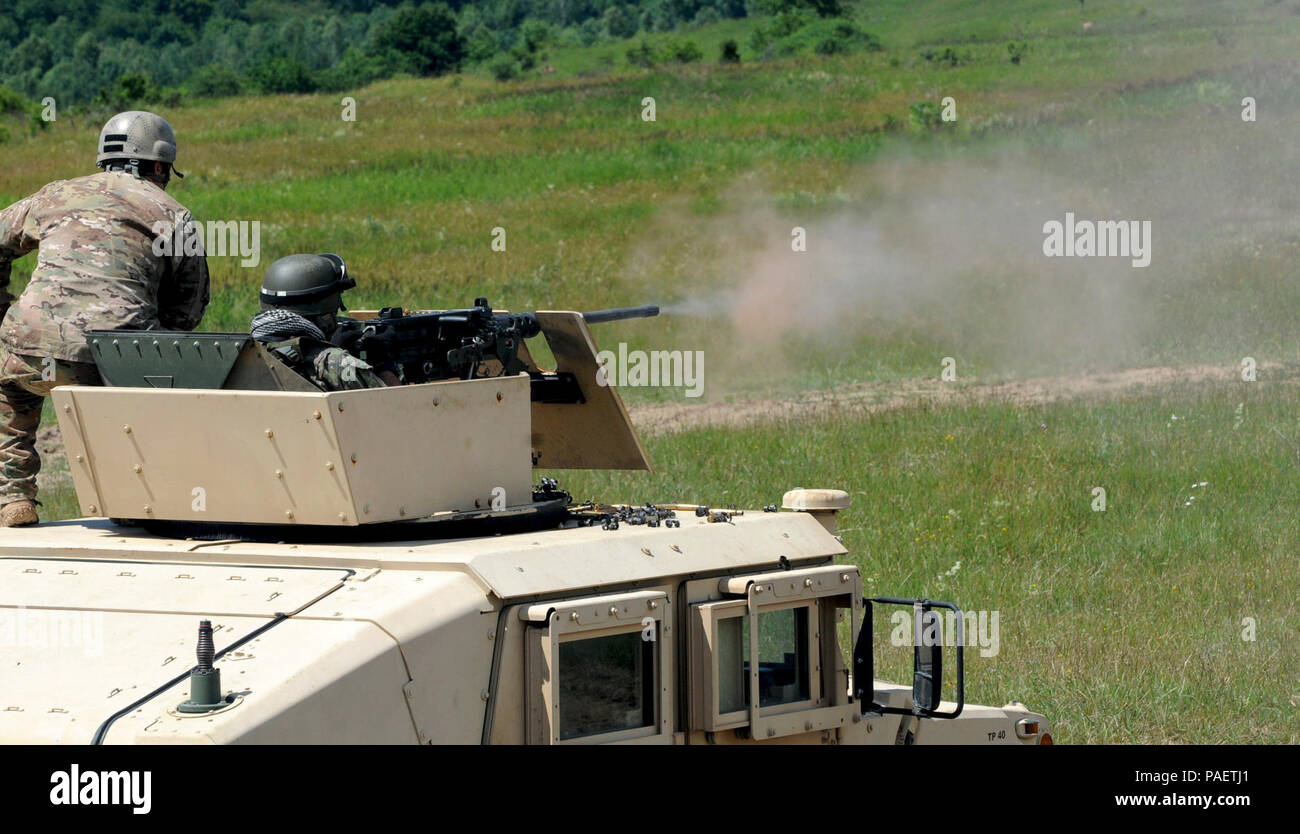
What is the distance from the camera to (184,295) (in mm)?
7410

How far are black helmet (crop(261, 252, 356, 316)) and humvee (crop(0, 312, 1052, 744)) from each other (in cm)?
28

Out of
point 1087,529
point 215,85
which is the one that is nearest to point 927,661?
point 1087,529

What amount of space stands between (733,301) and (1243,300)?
6.30 meters

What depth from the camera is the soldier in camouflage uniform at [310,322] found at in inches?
234

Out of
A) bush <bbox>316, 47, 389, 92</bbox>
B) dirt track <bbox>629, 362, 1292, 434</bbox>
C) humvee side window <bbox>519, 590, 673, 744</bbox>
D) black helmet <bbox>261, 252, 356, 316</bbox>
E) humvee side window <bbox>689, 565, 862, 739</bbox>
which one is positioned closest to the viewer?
humvee side window <bbox>519, 590, 673, 744</bbox>

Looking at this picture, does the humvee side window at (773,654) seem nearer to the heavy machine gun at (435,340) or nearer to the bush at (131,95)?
the heavy machine gun at (435,340)

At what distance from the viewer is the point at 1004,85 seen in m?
36.3

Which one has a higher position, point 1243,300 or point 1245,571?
point 1243,300

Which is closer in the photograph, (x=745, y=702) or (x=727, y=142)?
(x=745, y=702)

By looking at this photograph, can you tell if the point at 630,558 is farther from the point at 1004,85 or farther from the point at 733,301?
the point at 1004,85

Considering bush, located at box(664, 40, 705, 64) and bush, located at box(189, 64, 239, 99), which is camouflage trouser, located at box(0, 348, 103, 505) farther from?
bush, located at box(189, 64, 239, 99)

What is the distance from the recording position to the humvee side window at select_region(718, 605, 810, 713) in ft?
19.7

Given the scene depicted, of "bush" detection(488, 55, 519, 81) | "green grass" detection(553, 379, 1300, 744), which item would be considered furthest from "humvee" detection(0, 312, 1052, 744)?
"bush" detection(488, 55, 519, 81)

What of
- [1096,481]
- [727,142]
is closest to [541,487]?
[1096,481]
